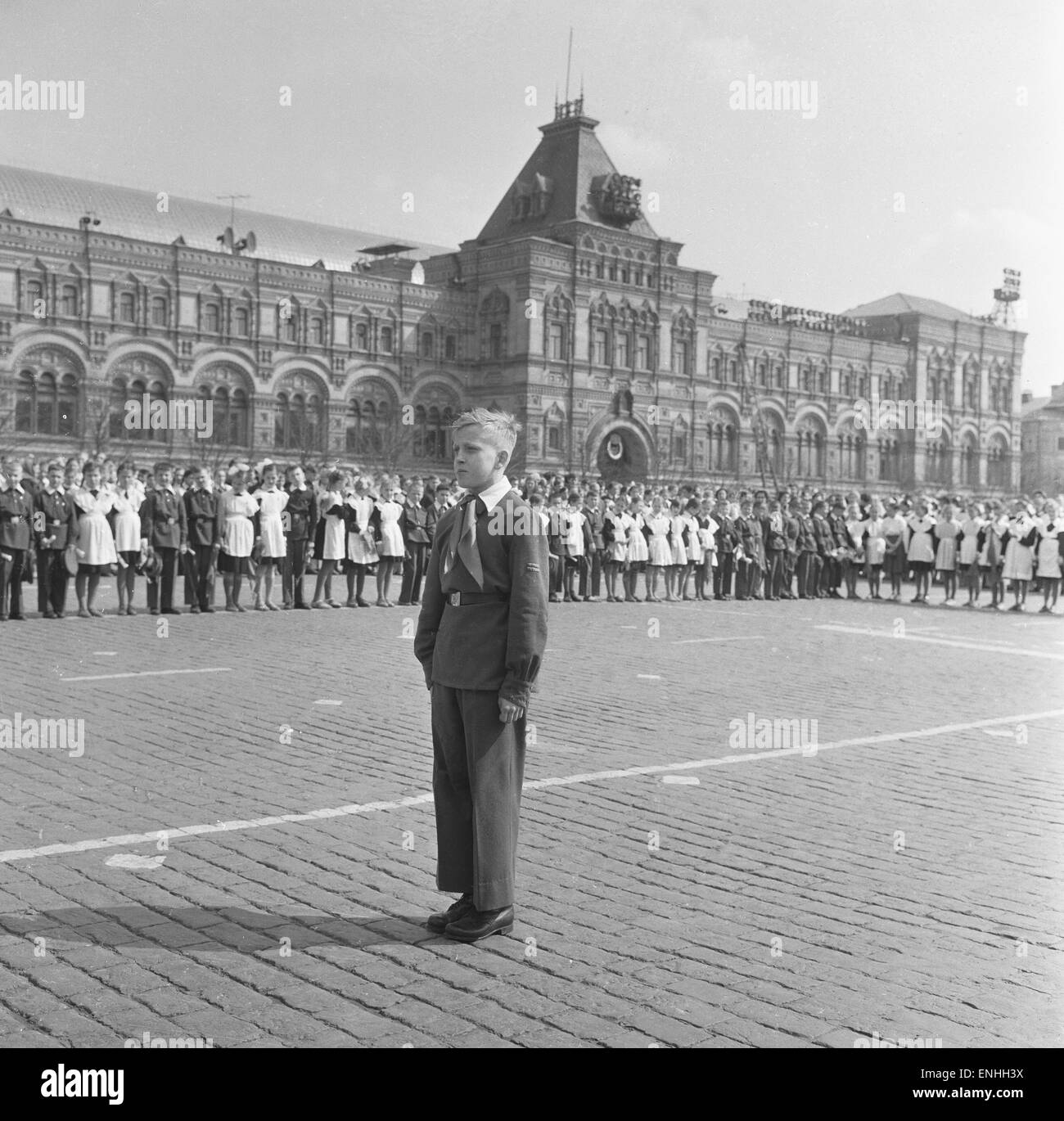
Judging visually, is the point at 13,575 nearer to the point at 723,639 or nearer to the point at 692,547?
the point at 723,639


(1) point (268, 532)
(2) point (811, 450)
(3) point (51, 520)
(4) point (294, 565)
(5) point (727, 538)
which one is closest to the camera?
(3) point (51, 520)

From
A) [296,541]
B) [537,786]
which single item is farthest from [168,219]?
[537,786]

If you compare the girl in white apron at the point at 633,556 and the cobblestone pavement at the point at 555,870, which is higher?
the girl in white apron at the point at 633,556

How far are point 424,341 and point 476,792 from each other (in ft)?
202

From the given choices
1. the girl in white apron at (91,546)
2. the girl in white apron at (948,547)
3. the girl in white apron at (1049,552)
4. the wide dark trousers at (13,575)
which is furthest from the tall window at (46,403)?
the girl in white apron at (1049,552)

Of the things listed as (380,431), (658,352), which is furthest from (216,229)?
(658,352)

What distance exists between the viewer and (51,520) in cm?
1566

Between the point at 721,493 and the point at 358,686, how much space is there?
1638 centimetres

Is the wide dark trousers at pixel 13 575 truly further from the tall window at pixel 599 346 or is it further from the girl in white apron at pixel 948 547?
the tall window at pixel 599 346

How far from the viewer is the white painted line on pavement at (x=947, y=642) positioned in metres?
15.3

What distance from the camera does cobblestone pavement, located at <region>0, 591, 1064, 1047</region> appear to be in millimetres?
4078

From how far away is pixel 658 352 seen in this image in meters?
69.2

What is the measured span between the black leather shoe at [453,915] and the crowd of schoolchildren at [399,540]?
319 inches

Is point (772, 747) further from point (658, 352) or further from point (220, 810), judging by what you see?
point (658, 352)
